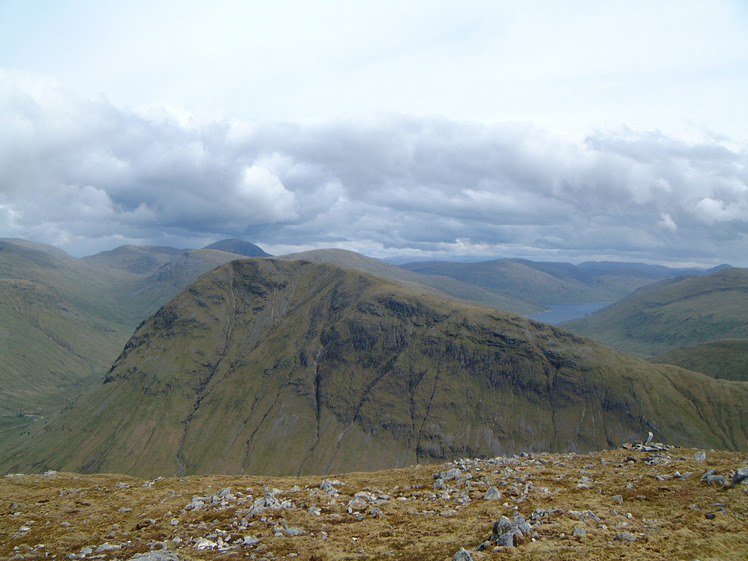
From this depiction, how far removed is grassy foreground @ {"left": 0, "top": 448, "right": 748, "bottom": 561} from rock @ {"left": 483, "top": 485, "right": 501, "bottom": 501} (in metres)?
0.39

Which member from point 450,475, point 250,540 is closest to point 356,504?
point 250,540

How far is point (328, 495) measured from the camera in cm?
3903

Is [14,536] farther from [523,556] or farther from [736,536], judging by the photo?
[736,536]

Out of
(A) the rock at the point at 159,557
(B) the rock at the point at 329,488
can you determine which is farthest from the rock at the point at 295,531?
(B) the rock at the point at 329,488

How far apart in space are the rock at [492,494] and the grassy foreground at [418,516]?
1.27ft

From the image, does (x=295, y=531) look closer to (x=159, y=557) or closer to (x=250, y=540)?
(x=250, y=540)

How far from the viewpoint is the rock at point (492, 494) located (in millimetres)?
35031

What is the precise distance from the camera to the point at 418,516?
32.3m

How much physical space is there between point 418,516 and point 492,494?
7.39 m

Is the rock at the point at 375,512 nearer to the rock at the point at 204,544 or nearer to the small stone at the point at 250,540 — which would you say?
the small stone at the point at 250,540

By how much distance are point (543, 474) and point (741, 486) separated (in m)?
16.5

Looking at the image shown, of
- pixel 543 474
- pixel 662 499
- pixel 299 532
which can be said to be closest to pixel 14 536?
pixel 299 532

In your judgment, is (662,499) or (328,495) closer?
(662,499)

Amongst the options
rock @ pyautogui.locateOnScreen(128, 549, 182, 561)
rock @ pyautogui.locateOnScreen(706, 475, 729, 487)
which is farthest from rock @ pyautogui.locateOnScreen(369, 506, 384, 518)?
rock @ pyautogui.locateOnScreen(706, 475, 729, 487)
